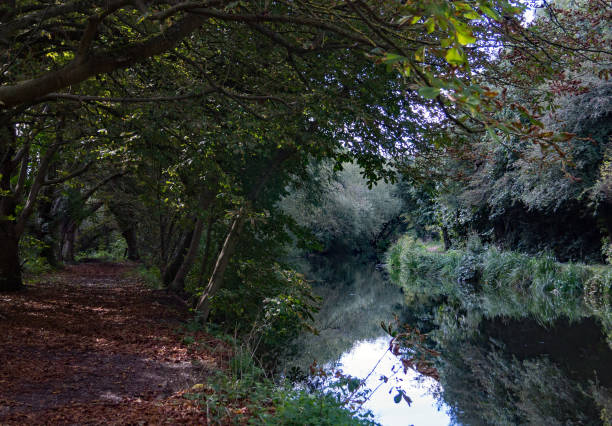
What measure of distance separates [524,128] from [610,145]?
16.8m

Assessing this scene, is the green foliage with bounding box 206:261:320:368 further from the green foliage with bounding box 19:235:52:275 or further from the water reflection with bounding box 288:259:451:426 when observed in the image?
the green foliage with bounding box 19:235:52:275

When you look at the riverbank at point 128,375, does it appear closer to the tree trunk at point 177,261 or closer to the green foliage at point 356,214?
the tree trunk at point 177,261

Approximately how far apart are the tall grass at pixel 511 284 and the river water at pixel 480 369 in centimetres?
132

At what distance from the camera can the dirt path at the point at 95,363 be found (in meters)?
4.18

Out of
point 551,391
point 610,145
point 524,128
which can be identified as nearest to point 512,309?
point 610,145

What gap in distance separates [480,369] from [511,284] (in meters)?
11.5

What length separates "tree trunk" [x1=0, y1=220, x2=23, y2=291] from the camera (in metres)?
9.64

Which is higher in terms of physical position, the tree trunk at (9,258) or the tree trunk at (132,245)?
the tree trunk at (9,258)

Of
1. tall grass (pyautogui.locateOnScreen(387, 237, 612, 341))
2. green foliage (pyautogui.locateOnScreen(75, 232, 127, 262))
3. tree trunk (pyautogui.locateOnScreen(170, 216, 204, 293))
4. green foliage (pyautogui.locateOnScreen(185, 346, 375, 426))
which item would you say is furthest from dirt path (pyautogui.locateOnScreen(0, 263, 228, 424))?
green foliage (pyautogui.locateOnScreen(75, 232, 127, 262))

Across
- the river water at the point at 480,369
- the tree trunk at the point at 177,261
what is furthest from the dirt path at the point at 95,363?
the tree trunk at the point at 177,261

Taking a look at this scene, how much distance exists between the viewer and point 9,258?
998 centimetres

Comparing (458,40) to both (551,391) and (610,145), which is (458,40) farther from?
(610,145)

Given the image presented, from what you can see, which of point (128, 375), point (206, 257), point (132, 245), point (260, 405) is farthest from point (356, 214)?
point (260, 405)

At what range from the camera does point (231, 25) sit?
6.38m
